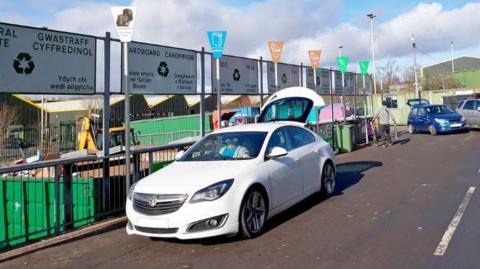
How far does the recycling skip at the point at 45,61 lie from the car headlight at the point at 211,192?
11.0 ft

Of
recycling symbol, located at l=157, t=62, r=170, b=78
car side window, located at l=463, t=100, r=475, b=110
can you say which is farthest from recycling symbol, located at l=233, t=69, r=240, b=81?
car side window, located at l=463, t=100, r=475, b=110

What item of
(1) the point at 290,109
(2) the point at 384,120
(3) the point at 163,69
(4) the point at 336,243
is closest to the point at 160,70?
(3) the point at 163,69

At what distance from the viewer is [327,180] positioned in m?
9.26

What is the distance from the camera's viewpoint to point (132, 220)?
257 inches

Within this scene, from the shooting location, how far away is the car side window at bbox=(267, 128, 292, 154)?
7.67 metres

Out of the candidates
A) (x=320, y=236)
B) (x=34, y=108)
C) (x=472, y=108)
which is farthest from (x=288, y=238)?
(x=34, y=108)

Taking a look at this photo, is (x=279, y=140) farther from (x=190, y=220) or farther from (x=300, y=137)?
(x=190, y=220)

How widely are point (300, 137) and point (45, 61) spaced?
14.3 feet

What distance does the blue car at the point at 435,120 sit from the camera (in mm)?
24641

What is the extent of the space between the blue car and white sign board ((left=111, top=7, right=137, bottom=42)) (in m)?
20.7

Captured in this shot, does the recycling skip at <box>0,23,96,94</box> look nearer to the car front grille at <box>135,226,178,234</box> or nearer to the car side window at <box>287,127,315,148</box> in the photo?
the car front grille at <box>135,226,178,234</box>

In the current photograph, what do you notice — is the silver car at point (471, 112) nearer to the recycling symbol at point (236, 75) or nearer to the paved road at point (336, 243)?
the recycling symbol at point (236, 75)

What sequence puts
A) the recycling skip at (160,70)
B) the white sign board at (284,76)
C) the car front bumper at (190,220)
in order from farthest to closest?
the white sign board at (284,76) < the recycling skip at (160,70) < the car front bumper at (190,220)

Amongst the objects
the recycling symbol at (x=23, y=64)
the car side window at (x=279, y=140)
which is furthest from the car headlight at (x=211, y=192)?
the recycling symbol at (x=23, y=64)
